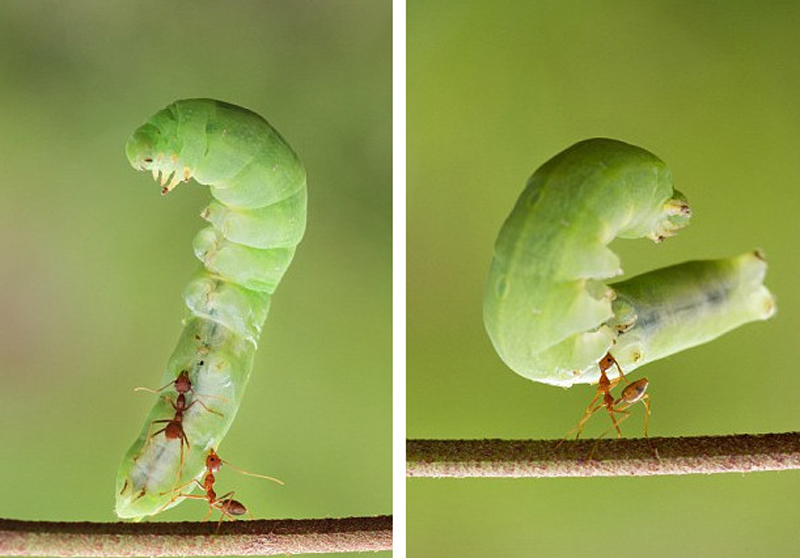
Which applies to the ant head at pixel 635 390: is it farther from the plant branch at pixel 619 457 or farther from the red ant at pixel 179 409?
the red ant at pixel 179 409

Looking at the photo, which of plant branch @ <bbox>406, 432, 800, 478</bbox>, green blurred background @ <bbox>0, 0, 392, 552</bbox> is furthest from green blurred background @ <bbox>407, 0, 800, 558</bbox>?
plant branch @ <bbox>406, 432, 800, 478</bbox>

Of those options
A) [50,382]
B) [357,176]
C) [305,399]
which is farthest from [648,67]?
[50,382]

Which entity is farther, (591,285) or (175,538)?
(591,285)

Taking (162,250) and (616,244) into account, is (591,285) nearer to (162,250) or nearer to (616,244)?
(616,244)

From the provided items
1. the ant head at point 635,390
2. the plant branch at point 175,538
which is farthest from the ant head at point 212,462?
the ant head at point 635,390

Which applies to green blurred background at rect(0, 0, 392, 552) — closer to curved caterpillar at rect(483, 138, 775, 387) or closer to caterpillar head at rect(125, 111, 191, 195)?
caterpillar head at rect(125, 111, 191, 195)

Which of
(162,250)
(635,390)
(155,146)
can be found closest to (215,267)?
(155,146)

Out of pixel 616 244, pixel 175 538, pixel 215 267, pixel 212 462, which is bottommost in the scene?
pixel 175 538
